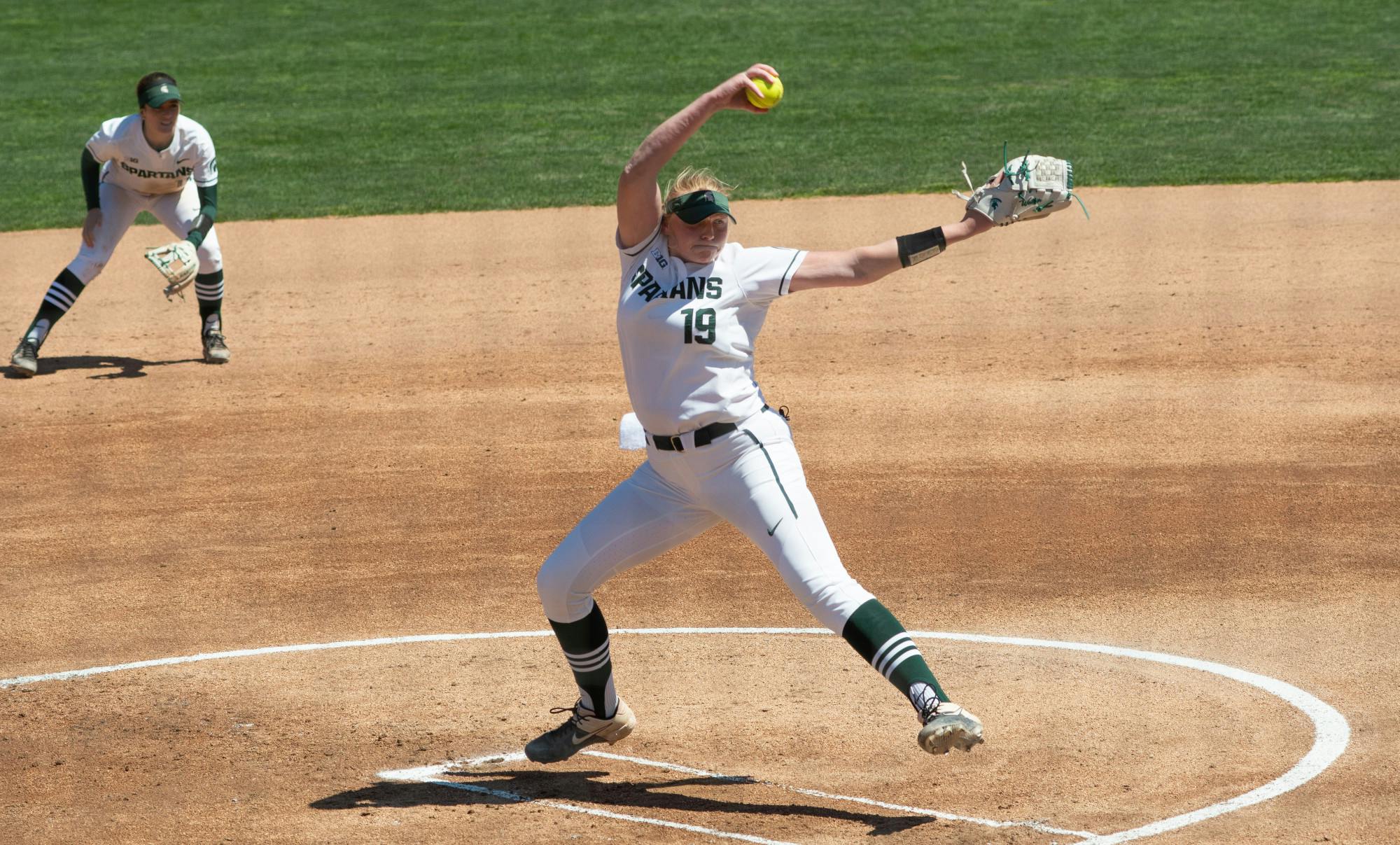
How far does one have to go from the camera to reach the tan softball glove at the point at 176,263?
31.9ft

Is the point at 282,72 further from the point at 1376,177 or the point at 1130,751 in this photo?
the point at 1130,751

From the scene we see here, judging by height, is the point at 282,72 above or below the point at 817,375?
above

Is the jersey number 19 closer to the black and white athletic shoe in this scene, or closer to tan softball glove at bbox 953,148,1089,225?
tan softball glove at bbox 953,148,1089,225

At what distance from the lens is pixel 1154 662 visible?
18.8 ft

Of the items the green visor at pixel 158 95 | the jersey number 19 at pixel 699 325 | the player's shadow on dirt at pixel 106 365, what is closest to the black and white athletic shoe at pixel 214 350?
the player's shadow on dirt at pixel 106 365

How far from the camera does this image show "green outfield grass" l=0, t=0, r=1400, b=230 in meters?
15.2

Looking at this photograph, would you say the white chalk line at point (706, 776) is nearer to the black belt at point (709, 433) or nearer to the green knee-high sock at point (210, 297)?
the black belt at point (709, 433)

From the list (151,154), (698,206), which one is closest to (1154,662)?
(698,206)

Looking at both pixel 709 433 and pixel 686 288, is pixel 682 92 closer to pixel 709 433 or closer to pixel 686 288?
pixel 686 288

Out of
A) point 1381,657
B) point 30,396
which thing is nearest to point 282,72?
point 30,396

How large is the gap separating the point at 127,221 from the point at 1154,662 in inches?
291

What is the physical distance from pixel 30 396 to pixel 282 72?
1161 centimetres

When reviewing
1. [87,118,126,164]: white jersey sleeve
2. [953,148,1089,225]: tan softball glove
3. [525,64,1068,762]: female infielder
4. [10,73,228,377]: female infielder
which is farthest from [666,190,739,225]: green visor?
[87,118,126,164]: white jersey sleeve

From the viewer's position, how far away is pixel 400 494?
8062mm
